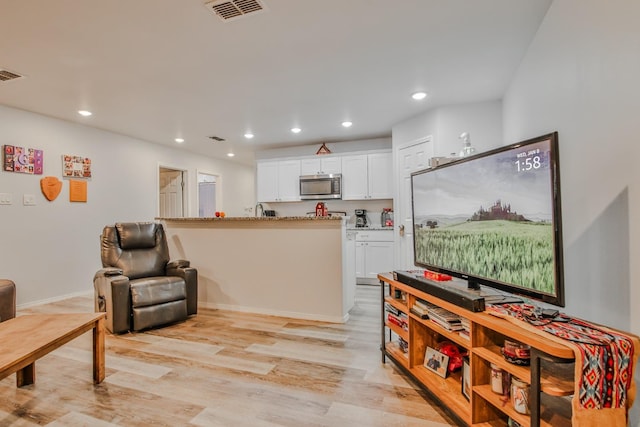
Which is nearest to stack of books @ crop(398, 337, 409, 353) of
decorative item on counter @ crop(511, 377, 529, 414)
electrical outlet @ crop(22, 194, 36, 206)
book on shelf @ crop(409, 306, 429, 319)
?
book on shelf @ crop(409, 306, 429, 319)

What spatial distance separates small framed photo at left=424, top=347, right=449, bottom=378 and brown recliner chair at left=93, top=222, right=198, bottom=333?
7.91 ft

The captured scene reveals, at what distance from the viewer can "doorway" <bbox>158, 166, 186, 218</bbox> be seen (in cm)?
646

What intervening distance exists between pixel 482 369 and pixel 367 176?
4.18 metres

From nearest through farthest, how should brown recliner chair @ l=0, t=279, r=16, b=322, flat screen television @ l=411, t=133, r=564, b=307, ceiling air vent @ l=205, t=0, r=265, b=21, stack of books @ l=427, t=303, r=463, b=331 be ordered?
flat screen television @ l=411, t=133, r=564, b=307 < stack of books @ l=427, t=303, r=463, b=331 < ceiling air vent @ l=205, t=0, r=265, b=21 < brown recliner chair @ l=0, t=279, r=16, b=322

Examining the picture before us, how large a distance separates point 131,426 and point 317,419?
95cm

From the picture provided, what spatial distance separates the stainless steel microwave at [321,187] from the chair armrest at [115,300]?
10.9ft

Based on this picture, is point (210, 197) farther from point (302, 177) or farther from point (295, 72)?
point (295, 72)

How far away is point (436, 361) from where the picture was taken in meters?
1.96

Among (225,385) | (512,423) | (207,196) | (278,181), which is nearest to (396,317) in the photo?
(512,423)

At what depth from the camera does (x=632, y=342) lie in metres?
1.06

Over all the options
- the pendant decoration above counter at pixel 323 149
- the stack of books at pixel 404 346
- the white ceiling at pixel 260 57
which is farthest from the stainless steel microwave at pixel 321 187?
the stack of books at pixel 404 346

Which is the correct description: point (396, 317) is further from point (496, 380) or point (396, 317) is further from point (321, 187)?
point (321, 187)

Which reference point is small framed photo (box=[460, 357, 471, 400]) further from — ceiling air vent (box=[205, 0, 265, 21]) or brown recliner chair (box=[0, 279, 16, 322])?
brown recliner chair (box=[0, 279, 16, 322])

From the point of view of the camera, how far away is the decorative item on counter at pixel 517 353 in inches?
51.0
